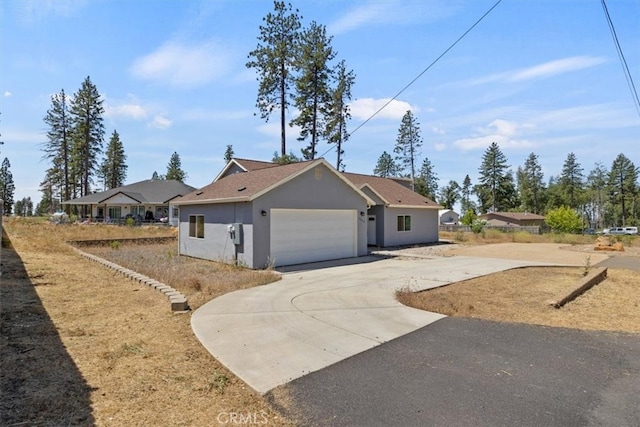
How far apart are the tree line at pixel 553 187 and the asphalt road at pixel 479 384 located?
55177 mm

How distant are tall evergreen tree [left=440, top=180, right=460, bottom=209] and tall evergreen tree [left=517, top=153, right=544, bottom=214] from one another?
41.9 feet

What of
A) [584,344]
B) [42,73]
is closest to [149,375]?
[584,344]

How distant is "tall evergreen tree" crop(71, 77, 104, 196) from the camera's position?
42875mm

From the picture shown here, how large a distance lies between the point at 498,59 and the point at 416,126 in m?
39.1

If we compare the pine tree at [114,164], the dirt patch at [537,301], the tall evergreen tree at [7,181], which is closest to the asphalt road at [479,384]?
the dirt patch at [537,301]

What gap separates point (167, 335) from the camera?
5457 mm

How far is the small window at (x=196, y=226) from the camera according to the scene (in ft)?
50.3

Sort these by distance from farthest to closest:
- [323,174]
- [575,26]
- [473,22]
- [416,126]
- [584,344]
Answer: [416,126] < [323,174] < [473,22] < [575,26] < [584,344]

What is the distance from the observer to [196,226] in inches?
619

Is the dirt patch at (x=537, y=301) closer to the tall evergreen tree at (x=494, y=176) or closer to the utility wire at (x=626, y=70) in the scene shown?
the utility wire at (x=626, y=70)

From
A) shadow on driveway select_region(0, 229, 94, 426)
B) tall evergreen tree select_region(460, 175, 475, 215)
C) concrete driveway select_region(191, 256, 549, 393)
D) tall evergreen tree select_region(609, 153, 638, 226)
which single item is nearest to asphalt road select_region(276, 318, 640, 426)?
concrete driveway select_region(191, 256, 549, 393)

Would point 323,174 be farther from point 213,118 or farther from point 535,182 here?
point 535,182

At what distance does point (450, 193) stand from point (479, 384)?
8062 cm

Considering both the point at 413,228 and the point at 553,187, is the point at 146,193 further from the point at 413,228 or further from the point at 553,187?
the point at 553,187
